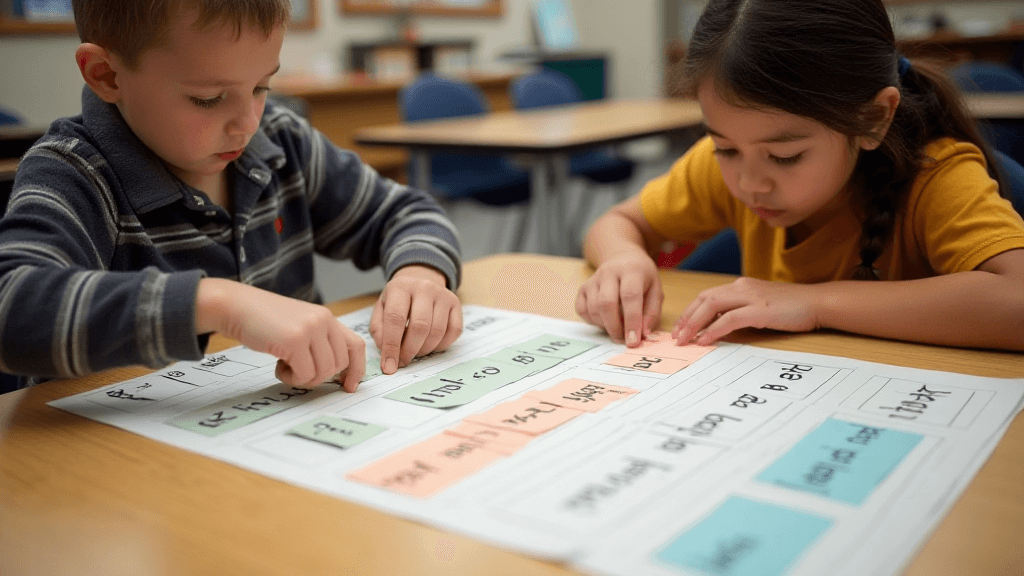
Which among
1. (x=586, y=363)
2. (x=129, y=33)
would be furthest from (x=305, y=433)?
(x=129, y=33)

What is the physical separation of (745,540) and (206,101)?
60 centimetres

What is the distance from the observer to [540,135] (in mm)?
2475

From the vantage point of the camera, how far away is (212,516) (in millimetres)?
447

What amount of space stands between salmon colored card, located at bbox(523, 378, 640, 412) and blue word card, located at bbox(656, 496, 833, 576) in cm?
16

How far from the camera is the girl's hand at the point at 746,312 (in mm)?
728

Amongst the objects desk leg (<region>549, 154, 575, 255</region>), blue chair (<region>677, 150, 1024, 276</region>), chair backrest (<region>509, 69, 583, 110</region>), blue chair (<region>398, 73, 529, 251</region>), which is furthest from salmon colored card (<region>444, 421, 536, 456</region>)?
chair backrest (<region>509, 69, 583, 110</region>)

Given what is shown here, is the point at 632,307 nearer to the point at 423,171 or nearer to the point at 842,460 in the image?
the point at 842,460

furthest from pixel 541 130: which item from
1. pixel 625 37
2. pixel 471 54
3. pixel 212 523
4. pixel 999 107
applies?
pixel 625 37

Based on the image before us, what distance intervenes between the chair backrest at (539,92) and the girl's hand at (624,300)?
3.01 metres

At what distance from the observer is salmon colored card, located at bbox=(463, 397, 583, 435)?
0.54 metres

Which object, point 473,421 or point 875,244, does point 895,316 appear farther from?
point 473,421

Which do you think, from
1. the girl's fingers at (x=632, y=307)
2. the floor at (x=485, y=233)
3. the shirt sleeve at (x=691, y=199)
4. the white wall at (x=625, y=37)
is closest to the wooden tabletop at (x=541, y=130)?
the floor at (x=485, y=233)

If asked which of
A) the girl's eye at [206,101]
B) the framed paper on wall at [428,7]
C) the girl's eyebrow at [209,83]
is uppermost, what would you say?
the framed paper on wall at [428,7]

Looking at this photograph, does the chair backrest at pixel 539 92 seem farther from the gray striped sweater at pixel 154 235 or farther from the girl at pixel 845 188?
the girl at pixel 845 188
